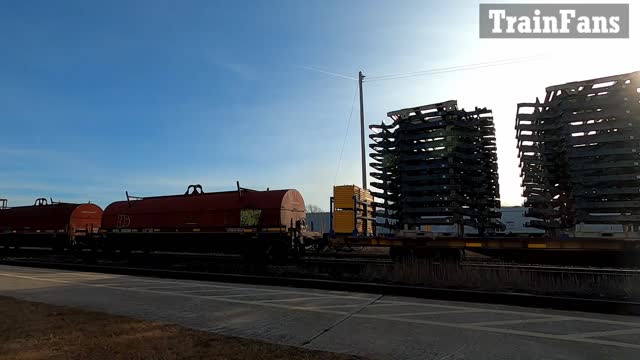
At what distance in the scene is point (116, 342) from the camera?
228 inches

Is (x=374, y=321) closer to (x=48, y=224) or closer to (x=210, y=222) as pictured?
(x=210, y=222)

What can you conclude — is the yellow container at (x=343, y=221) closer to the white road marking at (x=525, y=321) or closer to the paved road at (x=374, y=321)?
the paved road at (x=374, y=321)

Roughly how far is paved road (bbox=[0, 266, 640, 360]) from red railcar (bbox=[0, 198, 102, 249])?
14513 mm

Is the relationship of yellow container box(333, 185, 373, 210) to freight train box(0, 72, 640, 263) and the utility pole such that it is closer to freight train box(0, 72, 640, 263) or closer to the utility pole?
freight train box(0, 72, 640, 263)

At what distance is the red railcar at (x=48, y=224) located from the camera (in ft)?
79.8

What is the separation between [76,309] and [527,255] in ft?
33.1

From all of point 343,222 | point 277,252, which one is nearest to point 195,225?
point 277,252

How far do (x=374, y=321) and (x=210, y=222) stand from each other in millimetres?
12498

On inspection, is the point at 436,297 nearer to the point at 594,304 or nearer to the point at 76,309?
the point at 594,304

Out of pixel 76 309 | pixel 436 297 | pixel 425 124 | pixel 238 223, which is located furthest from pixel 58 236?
pixel 436 297

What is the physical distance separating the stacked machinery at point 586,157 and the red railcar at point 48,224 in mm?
21772

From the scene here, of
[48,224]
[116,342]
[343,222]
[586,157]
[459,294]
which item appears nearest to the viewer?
[116,342]

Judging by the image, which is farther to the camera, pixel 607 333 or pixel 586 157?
pixel 586 157

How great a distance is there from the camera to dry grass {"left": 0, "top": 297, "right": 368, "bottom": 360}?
521 cm
